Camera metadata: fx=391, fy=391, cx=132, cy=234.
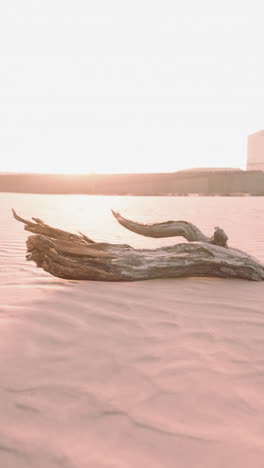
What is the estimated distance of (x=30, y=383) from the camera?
1717 millimetres

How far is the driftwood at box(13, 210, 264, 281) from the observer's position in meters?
3.33

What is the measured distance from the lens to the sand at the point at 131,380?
132cm

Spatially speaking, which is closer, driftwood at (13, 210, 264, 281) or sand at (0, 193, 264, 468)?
sand at (0, 193, 264, 468)

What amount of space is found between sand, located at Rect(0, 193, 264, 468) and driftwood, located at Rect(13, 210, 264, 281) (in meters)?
0.37

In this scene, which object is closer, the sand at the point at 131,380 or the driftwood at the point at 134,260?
the sand at the point at 131,380

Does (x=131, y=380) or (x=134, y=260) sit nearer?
(x=131, y=380)

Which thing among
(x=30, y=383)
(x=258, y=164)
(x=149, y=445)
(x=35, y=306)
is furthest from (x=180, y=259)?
(x=258, y=164)

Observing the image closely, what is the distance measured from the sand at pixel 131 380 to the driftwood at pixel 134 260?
366 mm

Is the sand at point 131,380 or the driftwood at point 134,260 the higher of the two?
the driftwood at point 134,260

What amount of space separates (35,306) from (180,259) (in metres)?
1.41

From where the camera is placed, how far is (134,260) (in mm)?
3523

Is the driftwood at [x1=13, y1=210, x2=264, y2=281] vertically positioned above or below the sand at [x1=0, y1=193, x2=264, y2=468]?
above

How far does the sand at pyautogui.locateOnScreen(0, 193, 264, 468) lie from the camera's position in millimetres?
1323

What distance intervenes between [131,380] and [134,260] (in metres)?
1.82
